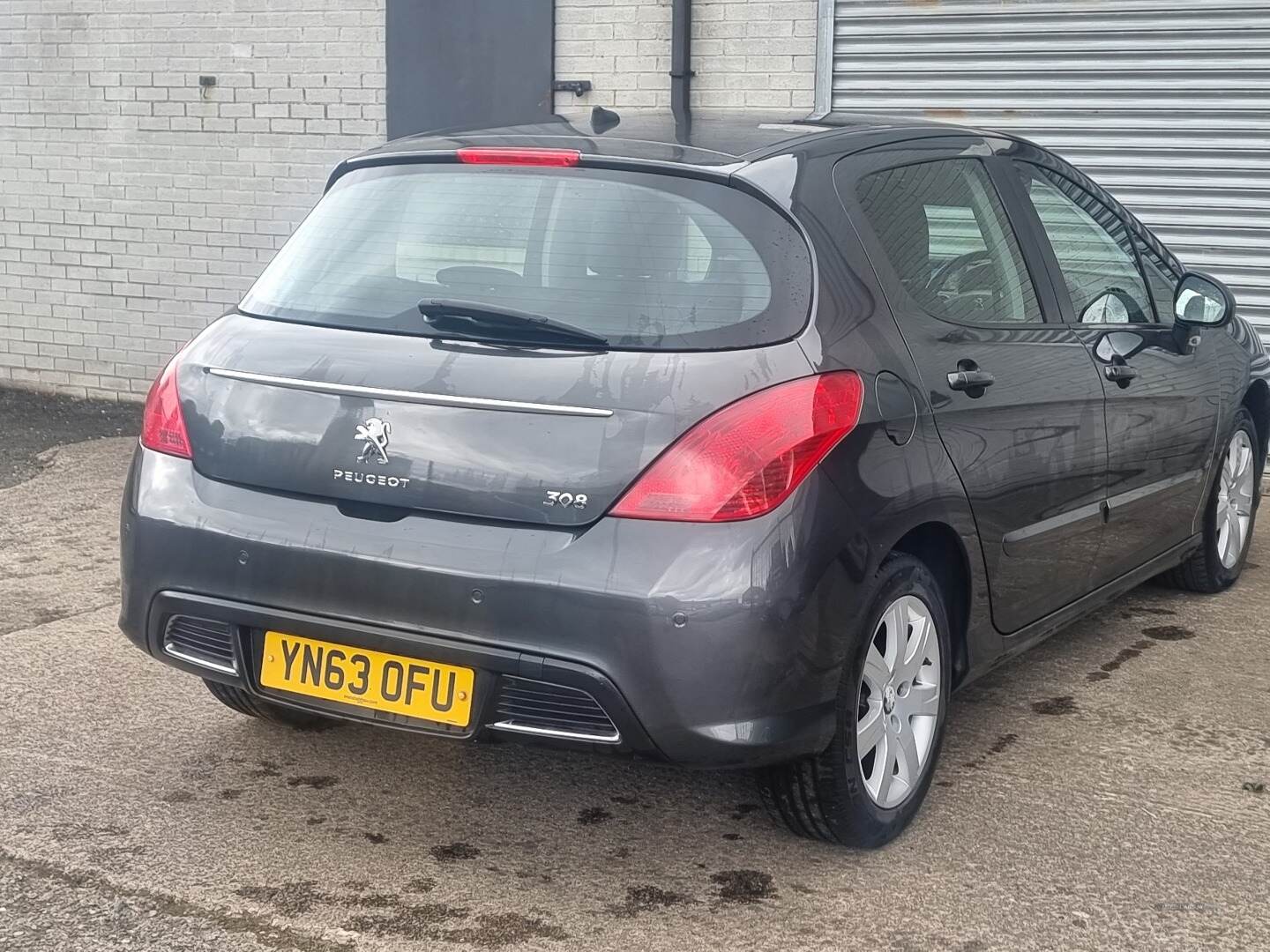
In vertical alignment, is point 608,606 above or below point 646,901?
above

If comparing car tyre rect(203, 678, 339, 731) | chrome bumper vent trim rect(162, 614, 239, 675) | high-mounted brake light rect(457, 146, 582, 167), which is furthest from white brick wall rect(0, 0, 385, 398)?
chrome bumper vent trim rect(162, 614, 239, 675)

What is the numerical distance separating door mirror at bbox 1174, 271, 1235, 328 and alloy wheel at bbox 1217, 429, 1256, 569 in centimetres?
73

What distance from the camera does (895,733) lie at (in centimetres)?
344

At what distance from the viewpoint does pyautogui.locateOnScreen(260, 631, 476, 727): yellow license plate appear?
303cm

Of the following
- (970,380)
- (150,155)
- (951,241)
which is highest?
(951,241)

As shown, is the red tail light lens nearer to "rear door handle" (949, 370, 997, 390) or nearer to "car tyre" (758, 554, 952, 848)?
"car tyre" (758, 554, 952, 848)

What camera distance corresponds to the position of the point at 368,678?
10.2 ft

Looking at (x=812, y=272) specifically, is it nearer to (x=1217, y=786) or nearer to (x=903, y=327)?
(x=903, y=327)

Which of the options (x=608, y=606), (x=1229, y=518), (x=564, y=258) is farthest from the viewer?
(x=1229, y=518)

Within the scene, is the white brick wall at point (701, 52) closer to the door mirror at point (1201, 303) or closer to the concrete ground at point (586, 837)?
the door mirror at point (1201, 303)

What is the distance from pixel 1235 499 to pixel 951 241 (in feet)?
8.11

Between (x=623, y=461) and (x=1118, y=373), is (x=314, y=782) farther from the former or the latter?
(x=1118, y=373)

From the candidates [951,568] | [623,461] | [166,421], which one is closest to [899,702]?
[951,568]

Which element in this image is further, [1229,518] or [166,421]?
[1229,518]
